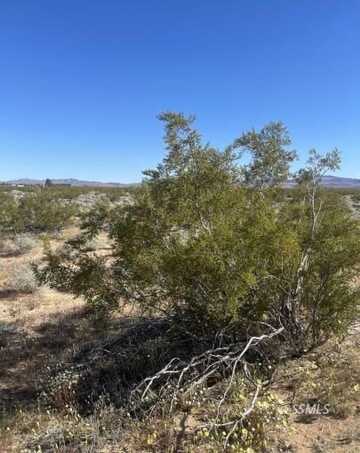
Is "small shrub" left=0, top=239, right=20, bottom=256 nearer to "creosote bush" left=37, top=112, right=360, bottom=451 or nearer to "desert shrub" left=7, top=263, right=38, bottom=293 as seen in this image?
"desert shrub" left=7, top=263, right=38, bottom=293

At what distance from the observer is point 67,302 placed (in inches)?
411

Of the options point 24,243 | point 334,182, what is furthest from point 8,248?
point 334,182

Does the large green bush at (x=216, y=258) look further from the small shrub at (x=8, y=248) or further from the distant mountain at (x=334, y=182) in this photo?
the small shrub at (x=8, y=248)

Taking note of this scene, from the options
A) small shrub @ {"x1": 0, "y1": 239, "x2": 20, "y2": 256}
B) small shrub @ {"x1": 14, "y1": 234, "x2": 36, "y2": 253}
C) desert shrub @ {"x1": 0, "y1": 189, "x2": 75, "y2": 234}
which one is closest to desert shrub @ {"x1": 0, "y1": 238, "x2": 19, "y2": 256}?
small shrub @ {"x1": 0, "y1": 239, "x2": 20, "y2": 256}

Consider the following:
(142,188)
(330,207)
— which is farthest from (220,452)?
(330,207)

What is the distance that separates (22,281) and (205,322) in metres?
7.22

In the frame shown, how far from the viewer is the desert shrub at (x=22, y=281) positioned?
11.3 metres

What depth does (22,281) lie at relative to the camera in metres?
11.4

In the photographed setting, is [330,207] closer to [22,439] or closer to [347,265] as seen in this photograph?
[347,265]

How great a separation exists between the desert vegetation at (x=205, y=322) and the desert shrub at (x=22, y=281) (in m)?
4.38

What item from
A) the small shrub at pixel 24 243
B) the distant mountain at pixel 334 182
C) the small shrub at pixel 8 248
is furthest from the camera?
the small shrub at pixel 24 243

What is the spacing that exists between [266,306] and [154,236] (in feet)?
5.36

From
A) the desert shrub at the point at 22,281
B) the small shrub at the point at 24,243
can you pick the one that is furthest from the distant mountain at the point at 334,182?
the small shrub at the point at 24,243

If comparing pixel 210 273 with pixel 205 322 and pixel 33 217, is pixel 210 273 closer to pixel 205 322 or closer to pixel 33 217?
pixel 205 322
